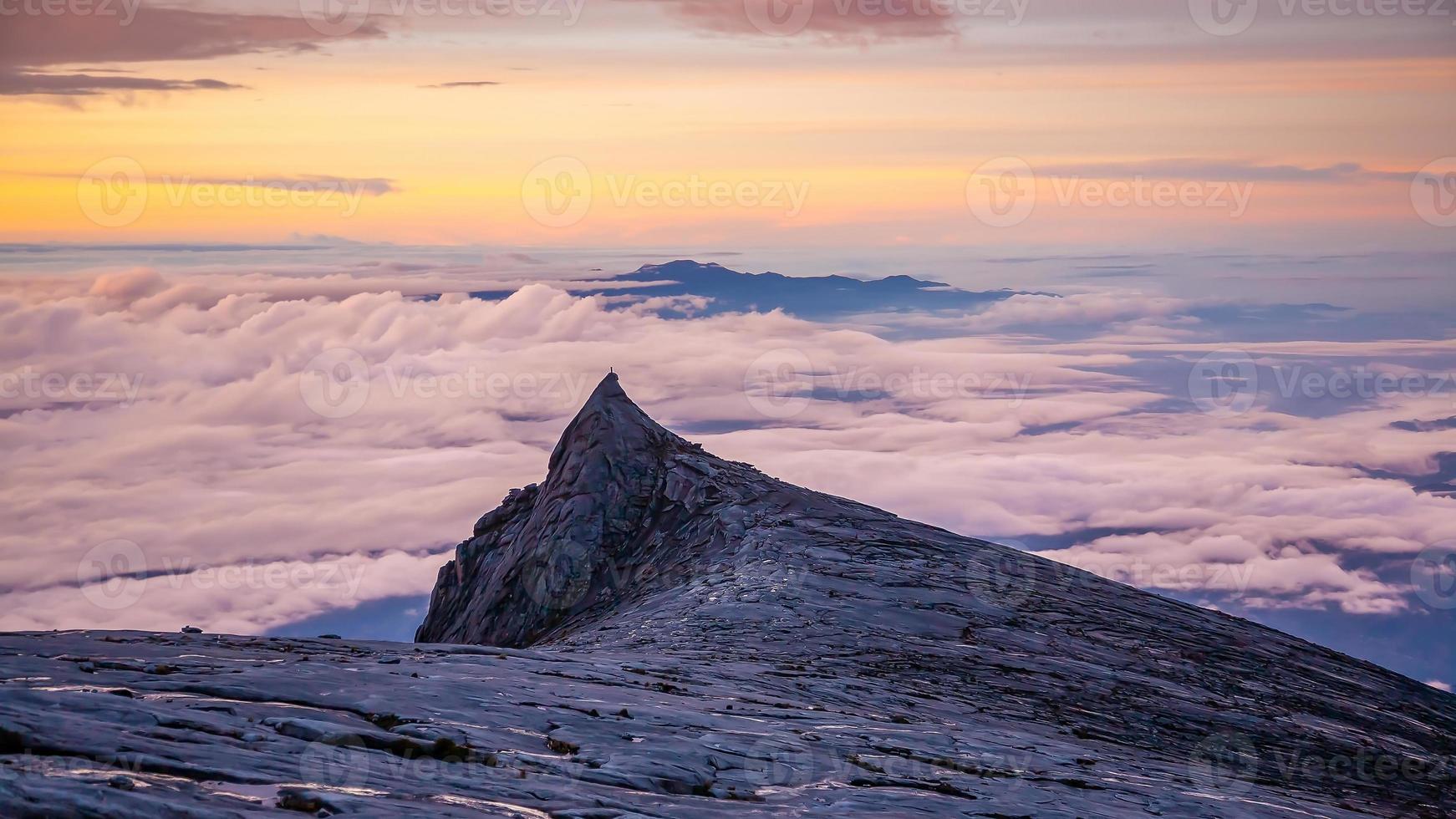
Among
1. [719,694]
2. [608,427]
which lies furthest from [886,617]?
[608,427]

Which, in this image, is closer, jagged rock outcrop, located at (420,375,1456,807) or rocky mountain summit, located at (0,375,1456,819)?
rocky mountain summit, located at (0,375,1456,819)

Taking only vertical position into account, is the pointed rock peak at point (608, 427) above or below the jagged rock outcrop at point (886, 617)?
above

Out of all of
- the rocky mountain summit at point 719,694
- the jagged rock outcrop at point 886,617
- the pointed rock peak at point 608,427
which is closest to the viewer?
the rocky mountain summit at point 719,694

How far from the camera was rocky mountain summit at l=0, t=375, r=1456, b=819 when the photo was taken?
452 inches

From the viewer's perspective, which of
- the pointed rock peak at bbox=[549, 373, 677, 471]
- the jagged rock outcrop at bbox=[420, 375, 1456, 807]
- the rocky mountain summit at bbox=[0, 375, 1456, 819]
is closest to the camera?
the rocky mountain summit at bbox=[0, 375, 1456, 819]

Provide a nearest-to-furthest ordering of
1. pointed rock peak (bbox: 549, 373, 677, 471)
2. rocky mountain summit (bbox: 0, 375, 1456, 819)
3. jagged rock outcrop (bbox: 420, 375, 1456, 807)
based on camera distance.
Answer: rocky mountain summit (bbox: 0, 375, 1456, 819), jagged rock outcrop (bbox: 420, 375, 1456, 807), pointed rock peak (bbox: 549, 373, 677, 471)

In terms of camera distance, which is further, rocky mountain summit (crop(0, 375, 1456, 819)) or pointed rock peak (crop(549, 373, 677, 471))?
pointed rock peak (crop(549, 373, 677, 471))

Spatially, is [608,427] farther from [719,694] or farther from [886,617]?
[719,694]

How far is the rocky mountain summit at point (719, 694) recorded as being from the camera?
452 inches

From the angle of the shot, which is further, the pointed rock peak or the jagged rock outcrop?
the pointed rock peak

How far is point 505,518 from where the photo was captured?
142ft

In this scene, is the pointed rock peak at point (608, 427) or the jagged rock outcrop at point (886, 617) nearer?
the jagged rock outcrop at point (886, 617)

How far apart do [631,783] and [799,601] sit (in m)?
15.1

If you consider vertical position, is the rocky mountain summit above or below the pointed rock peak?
below
